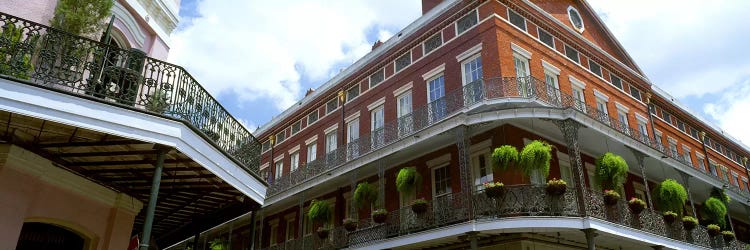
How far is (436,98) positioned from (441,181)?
2844 millimetres

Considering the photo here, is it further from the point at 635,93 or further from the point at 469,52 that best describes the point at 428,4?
the point at 635,93

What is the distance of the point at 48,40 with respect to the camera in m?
6.08

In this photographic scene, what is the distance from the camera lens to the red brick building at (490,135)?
42.9 ft

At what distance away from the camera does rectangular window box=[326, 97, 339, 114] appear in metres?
23.0

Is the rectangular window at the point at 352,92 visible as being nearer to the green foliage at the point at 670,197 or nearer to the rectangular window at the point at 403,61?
the rectangular window at the point at 403,61

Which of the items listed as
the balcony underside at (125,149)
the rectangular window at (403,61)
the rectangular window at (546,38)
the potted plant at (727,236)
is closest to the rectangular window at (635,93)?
the rectangular window at (546,38)

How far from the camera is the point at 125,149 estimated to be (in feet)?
24.1

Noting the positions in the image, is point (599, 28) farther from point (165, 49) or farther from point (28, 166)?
point (28, 166)

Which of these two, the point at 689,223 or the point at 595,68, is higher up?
the point at 595,68

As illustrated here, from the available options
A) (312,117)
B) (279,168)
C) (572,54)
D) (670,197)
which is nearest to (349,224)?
(670,197)

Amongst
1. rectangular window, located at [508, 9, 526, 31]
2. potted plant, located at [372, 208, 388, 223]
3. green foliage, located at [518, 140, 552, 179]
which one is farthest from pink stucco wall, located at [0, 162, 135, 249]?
rectangular window, located at [508, 9, 526, 31]

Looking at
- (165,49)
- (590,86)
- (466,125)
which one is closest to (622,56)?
(590,86)

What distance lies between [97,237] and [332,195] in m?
12.3

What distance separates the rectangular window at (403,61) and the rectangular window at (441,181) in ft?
15.0
